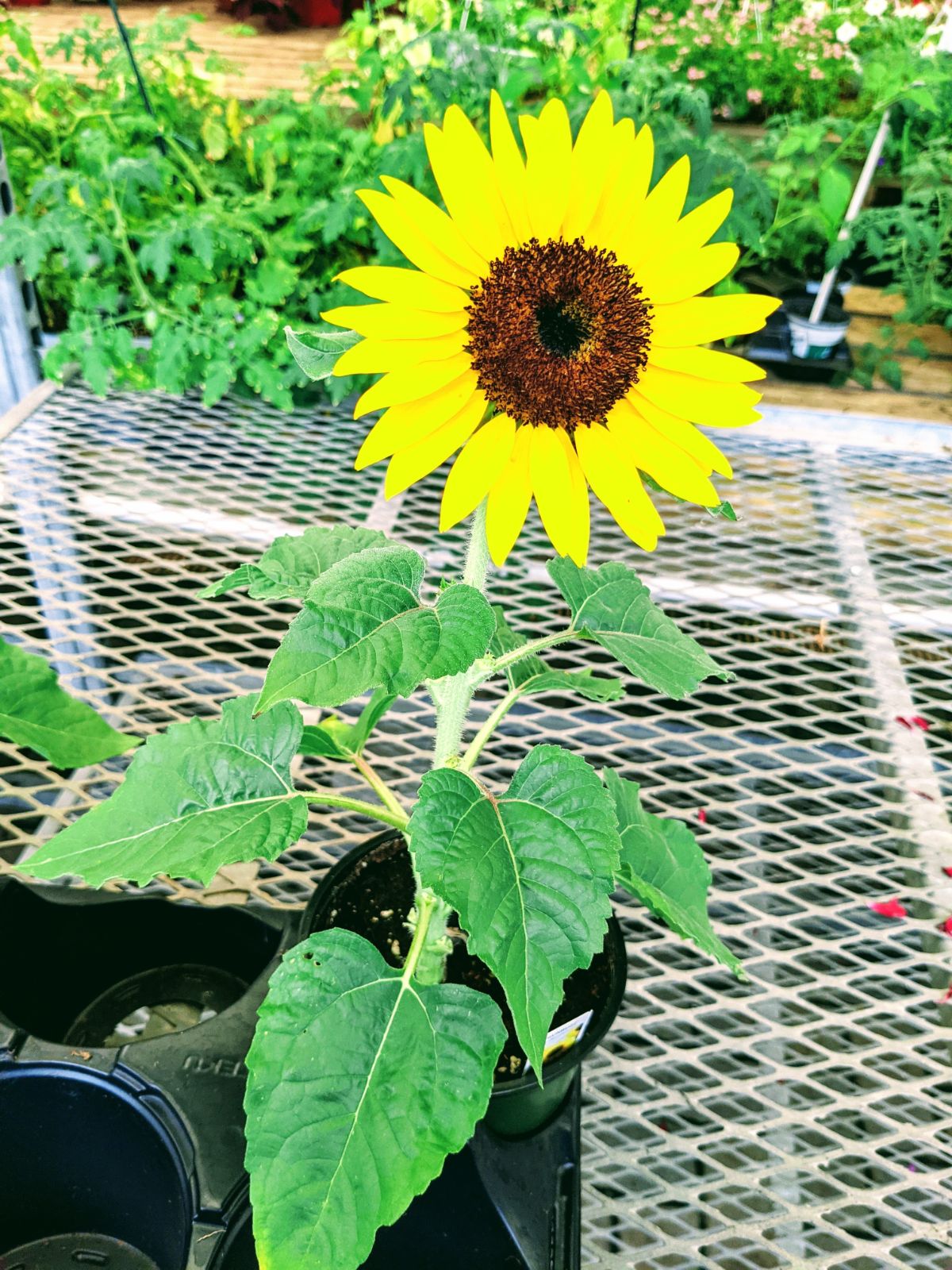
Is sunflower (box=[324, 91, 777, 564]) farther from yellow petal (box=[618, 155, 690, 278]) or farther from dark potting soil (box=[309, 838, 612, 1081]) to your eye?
dark potting soil (box=[309, 838, 612, 1081])

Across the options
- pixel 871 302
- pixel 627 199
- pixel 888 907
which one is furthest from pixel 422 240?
pixel 871 302

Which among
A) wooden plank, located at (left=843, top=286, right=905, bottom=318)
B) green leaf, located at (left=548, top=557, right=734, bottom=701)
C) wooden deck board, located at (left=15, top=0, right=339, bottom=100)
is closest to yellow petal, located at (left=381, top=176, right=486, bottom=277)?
green leaf, located at (left=548, top=557, right=734, bottom=701)

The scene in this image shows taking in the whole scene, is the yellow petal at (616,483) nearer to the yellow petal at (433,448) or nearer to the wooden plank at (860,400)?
the yellow petal at (433,448)

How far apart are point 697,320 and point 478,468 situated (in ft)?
0.49

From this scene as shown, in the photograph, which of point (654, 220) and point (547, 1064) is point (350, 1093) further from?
point (654, 220)

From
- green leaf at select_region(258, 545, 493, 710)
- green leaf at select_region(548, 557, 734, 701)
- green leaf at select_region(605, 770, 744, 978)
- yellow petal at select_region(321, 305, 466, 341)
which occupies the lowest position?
green leaf at select_region(605, 770, 744, 978)

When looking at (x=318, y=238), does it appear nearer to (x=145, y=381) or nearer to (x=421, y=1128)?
(x=145, y=381)

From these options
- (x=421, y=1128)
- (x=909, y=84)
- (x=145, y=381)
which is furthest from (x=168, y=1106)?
(x=909, y=84)

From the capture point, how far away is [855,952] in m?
0.83

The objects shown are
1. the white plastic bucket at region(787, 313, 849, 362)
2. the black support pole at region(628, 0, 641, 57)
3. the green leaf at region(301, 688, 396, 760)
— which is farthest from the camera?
the white plastic bucket at region(787, 313, 849, 362)

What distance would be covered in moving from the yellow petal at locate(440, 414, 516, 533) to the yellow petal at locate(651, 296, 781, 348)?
10cm

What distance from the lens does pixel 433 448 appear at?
0.52m

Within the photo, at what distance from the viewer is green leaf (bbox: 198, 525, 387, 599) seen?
0.56 meters

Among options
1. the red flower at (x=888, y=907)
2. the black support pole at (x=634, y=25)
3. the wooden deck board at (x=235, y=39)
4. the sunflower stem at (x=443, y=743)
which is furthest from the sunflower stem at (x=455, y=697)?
the wooden deck board at (x=235, y=39)
